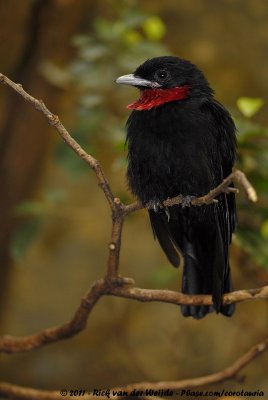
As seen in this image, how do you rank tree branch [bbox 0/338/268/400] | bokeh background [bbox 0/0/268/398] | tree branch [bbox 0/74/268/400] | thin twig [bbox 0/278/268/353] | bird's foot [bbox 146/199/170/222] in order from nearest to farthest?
tree branch [bbox 0/74/268/400]
thin twig [bbox 0/278/268/353]
tree branch [bbox 0/338/268/400]
bird's foot [bbox 146/199/170/222]
bokeh background [bbox 0/0/268/398]

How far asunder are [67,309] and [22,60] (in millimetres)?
2057

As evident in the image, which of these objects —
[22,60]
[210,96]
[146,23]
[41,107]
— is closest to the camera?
[41,107]

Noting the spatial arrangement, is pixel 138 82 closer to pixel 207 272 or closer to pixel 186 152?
pixel 186 152

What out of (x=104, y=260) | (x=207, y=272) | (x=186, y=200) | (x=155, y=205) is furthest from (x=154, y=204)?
(x=104, y=260)

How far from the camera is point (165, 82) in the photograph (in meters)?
2.86

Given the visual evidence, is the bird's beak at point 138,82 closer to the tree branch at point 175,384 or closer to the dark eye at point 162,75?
the dark eye at point 162,75

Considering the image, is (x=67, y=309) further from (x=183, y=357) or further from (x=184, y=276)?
(x=184, y=276)

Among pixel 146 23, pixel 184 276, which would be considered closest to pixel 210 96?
pixel 184 276

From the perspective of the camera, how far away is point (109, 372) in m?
5.41

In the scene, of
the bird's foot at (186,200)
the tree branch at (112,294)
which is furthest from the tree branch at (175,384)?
the bird's foot at (186,200)

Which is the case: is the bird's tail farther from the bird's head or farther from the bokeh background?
the bokeh background

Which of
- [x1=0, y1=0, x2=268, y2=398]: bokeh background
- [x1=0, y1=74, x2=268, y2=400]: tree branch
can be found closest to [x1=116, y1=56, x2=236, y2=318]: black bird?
[x1=0, y1=74, x2=268, y2=400]: tree branch

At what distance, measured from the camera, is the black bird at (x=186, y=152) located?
107 inches

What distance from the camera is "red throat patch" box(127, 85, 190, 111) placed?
283cm
